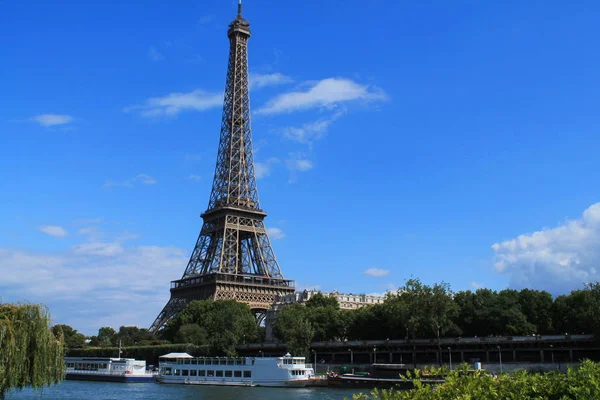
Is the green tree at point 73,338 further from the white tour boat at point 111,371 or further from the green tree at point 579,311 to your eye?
the green tree at point 579,311

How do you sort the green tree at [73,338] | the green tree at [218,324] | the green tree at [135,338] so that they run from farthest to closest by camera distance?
the green tree at [73,338]
the green tree at [135,338]
the green tree at [218,324]

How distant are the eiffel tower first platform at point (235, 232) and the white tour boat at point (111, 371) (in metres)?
29.4

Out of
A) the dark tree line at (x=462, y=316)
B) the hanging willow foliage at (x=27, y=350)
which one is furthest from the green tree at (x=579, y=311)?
the hanging willow foliage at (x=27, y=350)

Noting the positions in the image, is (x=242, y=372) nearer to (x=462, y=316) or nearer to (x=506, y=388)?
(x=462, y=316)

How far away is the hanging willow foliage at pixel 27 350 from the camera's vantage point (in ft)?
89.5

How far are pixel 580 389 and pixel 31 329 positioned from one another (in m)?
25.1

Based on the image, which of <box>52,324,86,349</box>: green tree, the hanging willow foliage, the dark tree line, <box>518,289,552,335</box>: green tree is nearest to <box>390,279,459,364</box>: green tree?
the dark tree line

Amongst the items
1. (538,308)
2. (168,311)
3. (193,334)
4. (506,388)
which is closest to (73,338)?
(168,311)

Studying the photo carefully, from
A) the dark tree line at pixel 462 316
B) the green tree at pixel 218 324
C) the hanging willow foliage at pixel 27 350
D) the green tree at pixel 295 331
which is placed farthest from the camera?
the green tree at pixel 218 324

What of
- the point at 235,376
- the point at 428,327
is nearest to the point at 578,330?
the point at 428,327

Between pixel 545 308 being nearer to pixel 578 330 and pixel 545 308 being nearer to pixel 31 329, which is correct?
pixel 578 330

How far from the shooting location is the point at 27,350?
94.8ft

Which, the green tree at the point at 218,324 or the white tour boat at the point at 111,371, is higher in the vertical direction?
the green tree at the point at 218,324

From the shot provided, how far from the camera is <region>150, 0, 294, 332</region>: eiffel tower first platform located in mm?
120875
